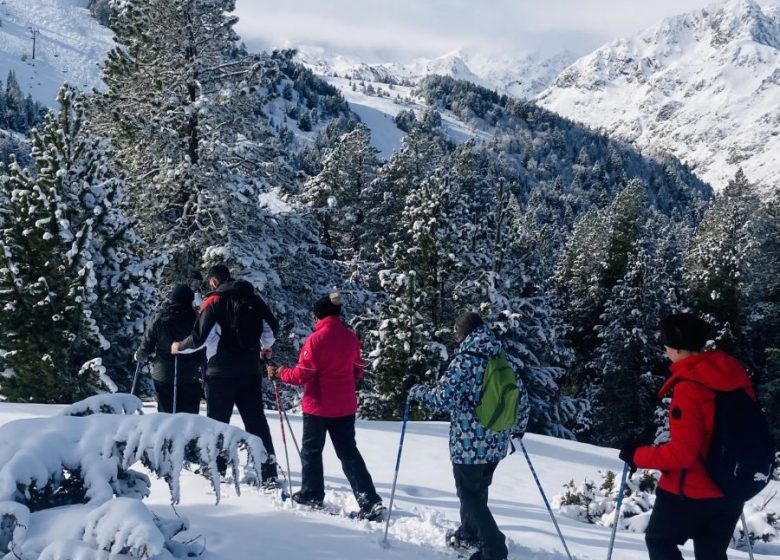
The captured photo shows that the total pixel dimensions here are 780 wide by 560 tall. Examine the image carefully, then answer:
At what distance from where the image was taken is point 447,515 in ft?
21.0

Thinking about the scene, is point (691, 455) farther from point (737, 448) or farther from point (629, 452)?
point (629, 452)

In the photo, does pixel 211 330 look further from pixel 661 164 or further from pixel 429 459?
pixel 661 164

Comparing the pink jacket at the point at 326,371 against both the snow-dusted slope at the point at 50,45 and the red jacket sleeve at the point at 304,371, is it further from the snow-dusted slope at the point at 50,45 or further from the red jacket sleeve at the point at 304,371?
the snow-dusted slope at the point at 50,45

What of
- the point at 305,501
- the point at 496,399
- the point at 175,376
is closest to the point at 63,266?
the point at 175,376

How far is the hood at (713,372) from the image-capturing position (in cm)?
342

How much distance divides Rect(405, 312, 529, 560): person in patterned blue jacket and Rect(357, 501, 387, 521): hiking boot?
104 centimetres

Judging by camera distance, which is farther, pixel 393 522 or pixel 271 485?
pixel 271 485

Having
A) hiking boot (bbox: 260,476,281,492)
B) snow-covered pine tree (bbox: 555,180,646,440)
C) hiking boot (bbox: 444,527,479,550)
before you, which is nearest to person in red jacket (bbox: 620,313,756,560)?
hiking boot (bbox: 444,527,479,550)

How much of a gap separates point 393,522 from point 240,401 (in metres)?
1.84

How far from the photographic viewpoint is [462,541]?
5.19 meters

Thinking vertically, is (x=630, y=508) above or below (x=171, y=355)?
below

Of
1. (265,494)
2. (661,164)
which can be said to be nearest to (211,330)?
(265,494)

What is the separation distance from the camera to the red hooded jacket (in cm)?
340

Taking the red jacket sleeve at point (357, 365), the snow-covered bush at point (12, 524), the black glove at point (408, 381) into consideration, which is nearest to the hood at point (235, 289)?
the red jacket sleeve at point (357, 365)
